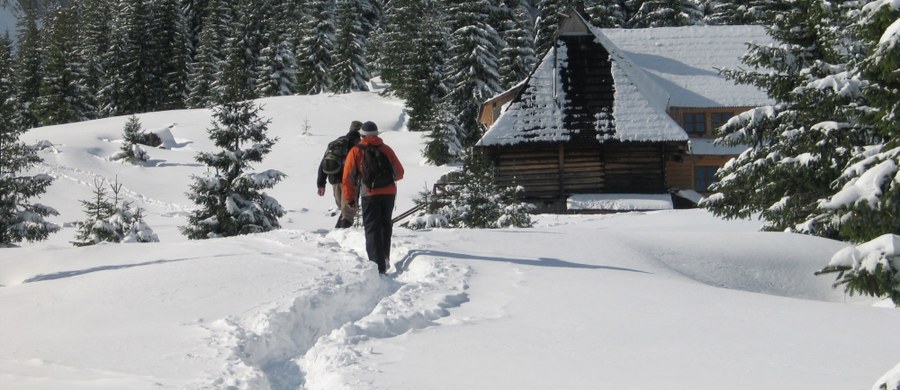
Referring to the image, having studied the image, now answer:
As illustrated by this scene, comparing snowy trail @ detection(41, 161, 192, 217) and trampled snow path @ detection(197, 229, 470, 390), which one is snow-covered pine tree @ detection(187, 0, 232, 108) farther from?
trampled snow path @ detection(197, 229, 470, 390)

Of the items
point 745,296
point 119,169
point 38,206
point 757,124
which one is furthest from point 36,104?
point 745,296

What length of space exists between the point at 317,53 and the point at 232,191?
1661 inches

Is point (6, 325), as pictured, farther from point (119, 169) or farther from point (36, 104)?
point (36, 104)

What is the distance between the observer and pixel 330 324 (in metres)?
6.96

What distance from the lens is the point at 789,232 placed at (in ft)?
41.1

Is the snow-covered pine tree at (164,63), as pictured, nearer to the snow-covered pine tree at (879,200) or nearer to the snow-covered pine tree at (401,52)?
the snow-covered pine tree at (401,52)

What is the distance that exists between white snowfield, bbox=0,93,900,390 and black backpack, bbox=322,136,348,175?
1.02 meters

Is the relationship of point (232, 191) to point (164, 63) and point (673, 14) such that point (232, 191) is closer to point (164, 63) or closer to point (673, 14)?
point (673, 14)

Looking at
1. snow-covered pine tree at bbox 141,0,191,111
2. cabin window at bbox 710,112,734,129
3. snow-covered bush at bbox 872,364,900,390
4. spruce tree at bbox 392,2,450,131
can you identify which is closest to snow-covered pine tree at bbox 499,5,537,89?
spruce tree at bbox 392,2,450,131

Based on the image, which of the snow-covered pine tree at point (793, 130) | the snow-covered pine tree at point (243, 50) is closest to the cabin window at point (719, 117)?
the snow-covered pine tree at point (793, 130)

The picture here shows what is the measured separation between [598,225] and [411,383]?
1362 cm

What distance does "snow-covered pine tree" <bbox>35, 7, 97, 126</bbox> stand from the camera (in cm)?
5925

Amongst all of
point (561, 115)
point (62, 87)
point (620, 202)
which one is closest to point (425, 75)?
point (561, 115)

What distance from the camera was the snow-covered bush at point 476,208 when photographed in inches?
672
